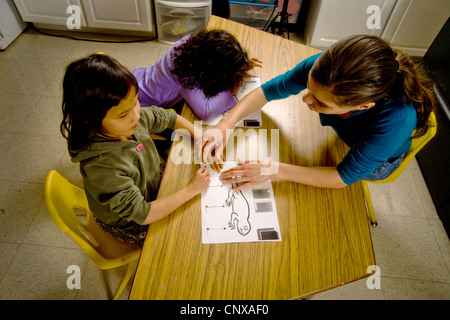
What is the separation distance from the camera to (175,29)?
248cm

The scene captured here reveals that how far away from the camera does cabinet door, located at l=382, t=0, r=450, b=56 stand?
219 cm

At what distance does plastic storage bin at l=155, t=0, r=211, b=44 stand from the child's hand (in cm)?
183

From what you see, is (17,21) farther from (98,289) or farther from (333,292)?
(333,292)

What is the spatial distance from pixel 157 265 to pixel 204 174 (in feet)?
1.04

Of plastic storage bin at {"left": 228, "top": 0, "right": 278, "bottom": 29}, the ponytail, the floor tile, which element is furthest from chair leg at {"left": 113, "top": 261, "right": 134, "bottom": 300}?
plastic storage bin at {"left": 228, "top": 0, "right": 278, "bottom": 29}

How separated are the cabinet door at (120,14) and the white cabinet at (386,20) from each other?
4.70 ft

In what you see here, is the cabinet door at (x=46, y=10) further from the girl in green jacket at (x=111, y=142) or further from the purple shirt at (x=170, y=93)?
the girl in green jacket at (x=111, y=142)

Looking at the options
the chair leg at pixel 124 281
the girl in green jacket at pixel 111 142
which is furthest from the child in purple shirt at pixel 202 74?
the chair leg at pixel 124 281

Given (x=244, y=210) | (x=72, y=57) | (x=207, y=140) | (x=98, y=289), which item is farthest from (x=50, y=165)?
(x=244, y=210)

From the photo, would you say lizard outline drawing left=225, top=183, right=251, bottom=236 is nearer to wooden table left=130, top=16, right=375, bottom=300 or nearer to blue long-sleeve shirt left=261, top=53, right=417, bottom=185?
wooden table left=130, top=16, right=375, bottom=300

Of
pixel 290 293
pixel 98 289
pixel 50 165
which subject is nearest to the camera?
pixel 290 293

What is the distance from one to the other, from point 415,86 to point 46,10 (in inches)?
109

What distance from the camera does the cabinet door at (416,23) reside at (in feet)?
7.20

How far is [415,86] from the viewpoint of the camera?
0.89 m
